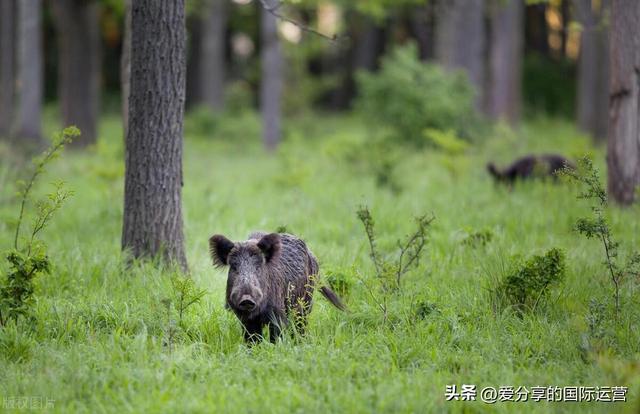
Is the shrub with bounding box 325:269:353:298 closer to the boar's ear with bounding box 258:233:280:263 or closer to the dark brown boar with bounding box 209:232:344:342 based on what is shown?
the dark brown boar with bounding box 209:232:344:342

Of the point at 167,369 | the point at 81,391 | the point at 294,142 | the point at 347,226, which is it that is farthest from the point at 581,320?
the point at 294,142

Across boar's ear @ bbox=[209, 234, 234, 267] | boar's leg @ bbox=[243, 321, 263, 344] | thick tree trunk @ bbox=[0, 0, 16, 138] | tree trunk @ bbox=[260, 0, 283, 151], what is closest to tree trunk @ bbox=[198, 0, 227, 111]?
tree trunk @ bbox=[260, 0, 283, 151]

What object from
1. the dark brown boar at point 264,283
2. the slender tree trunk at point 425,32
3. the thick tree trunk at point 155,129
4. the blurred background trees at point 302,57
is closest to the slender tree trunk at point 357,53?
the blurred background trees at point 302,57

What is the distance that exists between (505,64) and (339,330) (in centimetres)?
2105

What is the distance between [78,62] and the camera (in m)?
20.1

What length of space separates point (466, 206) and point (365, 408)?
6626 millimetres

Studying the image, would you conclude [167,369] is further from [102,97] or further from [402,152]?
[102,97]

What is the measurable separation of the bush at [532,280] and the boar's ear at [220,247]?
247cm

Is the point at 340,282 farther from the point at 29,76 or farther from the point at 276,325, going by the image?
the point at 29,76

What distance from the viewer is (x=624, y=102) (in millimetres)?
10336

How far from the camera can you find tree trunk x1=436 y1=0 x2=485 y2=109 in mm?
20828

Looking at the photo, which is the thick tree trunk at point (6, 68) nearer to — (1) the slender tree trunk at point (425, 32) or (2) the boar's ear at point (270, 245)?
(1) the slender tree trunk at point (425, 32)

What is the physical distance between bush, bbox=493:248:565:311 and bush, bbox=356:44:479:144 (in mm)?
11068

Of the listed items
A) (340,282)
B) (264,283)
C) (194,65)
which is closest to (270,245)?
(264,283)
